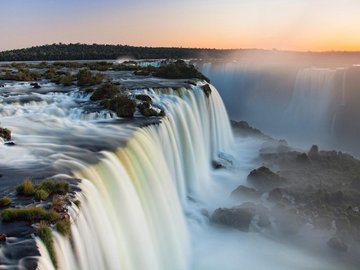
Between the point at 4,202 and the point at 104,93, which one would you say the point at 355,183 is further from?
the point at 4,202

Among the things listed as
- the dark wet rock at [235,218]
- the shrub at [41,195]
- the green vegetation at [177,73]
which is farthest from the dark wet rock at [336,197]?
the green vegetation at [177,73]

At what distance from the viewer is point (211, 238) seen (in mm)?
17000

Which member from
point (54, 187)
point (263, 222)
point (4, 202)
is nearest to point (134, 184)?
point (54, 187)

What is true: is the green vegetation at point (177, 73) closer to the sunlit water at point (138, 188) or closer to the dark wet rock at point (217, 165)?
the sunlit water at point (138, 188)

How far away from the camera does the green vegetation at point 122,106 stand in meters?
20.1

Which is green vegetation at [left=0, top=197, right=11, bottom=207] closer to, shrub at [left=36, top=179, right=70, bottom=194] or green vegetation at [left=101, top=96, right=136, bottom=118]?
shrub at [left=36, top=179, right=70, bottom=194]

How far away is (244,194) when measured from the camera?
21016mm

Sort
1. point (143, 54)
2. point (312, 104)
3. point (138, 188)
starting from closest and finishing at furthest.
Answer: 1. point (138, 188)
2. point (312, 104)
3. point (143, 54)

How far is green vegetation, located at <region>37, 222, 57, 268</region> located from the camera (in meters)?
7.61

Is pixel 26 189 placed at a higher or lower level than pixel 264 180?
higher

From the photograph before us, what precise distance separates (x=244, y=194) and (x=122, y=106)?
23.7ft

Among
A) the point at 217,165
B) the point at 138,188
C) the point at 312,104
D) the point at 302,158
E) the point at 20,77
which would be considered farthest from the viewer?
the point at 312,104

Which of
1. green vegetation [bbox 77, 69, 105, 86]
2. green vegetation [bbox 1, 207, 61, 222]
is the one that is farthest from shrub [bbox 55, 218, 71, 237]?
green vegetation [bbox 77, 69, 105, 86]

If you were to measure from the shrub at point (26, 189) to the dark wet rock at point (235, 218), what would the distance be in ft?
Answer: 31.9
